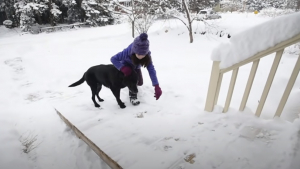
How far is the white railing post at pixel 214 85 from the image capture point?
191cm

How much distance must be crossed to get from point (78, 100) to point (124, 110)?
1135mm

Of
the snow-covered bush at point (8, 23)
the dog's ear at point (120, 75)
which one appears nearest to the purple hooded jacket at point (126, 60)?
the dog's ear at point (120, 75)

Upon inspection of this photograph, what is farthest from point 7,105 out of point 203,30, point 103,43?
point 203,30

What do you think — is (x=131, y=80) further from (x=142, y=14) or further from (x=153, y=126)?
(x=142, y=14)

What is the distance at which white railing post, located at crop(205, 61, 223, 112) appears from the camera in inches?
75.1

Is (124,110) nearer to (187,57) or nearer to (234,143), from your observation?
(234,143)

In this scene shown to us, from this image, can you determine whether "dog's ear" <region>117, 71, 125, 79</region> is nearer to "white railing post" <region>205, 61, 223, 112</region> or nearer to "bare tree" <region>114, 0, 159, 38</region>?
"white railing post" <region>205, 61, 223, 112</region>

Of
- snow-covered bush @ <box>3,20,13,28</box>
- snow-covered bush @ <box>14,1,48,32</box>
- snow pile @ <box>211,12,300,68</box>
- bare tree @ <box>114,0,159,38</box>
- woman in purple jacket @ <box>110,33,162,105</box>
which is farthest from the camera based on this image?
snow-covered bush @ <box>3,20,13,28</box>

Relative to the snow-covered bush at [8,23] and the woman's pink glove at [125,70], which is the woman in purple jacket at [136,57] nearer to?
the woman's pink glove at [125,70]

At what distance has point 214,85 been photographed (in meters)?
2.00

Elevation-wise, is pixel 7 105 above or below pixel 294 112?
below

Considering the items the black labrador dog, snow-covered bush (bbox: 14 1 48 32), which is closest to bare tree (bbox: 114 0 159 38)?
the black labrador dog

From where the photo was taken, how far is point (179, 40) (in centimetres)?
862

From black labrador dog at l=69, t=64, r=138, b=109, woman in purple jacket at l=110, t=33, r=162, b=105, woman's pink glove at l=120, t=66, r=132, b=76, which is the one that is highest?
woman in purple jacket at l=110, t=33, r=162, b=105
